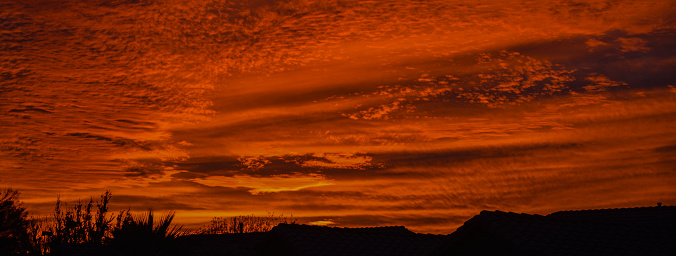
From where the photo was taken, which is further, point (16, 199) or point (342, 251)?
point (16, 199)

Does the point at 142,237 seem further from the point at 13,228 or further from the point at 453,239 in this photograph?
the point at 13,228

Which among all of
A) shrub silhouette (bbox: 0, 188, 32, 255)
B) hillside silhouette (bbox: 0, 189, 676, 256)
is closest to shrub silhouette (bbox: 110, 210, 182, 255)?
hillside silhouette (bbox: 0, 189, 676, 256)

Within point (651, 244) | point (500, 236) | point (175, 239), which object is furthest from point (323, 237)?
point (651, 244)

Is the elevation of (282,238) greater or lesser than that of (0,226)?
lesser

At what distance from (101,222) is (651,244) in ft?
119

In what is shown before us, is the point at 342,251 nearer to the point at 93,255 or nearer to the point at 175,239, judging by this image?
the point at 175,239

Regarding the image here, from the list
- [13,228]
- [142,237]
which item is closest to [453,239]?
[142,237]

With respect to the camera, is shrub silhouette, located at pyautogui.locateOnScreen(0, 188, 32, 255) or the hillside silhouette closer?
the hillside silhouette

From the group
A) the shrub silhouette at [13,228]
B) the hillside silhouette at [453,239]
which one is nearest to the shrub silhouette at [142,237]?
the hillside silhouette at [453,239]

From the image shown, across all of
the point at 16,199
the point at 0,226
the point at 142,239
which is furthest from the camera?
the point at 16,199

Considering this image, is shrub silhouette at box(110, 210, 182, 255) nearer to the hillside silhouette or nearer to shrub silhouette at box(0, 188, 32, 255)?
the hillside silhouette

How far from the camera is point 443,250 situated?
65.2 feet

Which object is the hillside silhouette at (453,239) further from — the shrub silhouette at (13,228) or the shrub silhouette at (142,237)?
the shrub silhouette at (13,228)

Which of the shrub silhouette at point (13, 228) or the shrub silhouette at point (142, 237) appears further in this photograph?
the shrub silhouette at point (13, 228)
